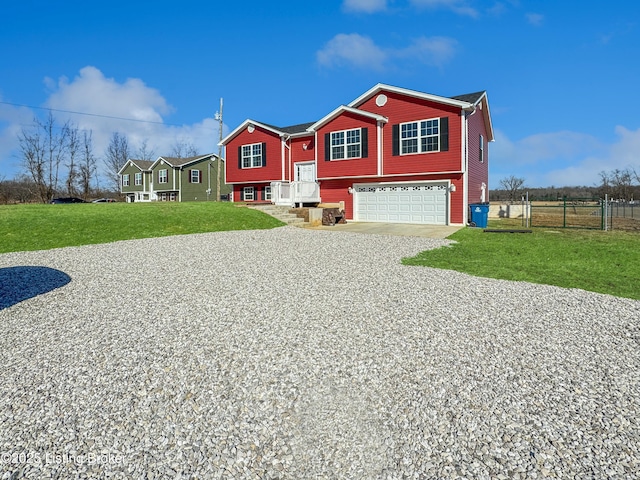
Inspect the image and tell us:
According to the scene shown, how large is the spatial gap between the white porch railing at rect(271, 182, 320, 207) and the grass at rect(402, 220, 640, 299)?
9517mm

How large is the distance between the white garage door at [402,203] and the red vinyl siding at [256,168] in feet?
20.4

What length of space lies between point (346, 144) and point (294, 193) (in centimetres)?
406

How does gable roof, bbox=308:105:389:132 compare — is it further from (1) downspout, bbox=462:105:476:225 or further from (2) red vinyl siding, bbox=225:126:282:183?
(1) downspout, bbox=462:105:476:225

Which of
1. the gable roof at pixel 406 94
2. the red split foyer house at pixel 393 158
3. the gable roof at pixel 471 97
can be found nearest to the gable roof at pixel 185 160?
the red split foyer house at pixel 393 158

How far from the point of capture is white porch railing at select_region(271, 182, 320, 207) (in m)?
20.7

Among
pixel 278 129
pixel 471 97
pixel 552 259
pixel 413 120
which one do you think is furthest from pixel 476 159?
pixel 278 129

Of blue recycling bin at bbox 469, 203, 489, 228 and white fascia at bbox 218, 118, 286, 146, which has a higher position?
white fascia at bbox 218, 118, 286, 146

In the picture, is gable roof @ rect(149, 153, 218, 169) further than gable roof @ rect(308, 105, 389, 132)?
Yes

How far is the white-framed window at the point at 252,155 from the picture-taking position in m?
24.8

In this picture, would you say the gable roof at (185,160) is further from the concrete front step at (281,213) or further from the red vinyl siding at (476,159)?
the red vinyl siding at (476,159)

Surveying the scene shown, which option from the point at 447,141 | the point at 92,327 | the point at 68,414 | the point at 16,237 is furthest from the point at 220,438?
the point at 447,141

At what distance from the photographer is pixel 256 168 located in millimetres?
24984

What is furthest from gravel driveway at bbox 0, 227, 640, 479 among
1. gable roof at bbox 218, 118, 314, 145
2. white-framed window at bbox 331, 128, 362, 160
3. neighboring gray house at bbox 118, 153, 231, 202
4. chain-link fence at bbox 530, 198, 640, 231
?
neighboring gray house at bbox 118, 153, 231, 202

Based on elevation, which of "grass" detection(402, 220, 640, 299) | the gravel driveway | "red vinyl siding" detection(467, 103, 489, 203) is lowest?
the gravel driveway
